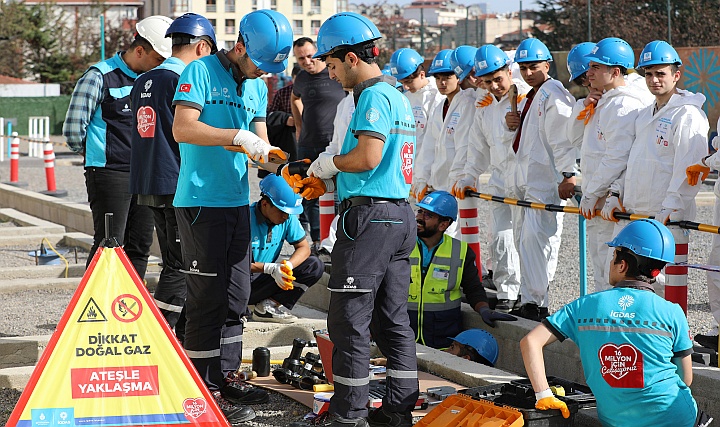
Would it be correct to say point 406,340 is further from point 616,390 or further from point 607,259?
point 607,259

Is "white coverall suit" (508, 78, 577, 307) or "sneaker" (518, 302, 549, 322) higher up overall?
"white coverall suit" (508, 78, 577, 307)

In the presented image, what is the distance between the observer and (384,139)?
5.33 m

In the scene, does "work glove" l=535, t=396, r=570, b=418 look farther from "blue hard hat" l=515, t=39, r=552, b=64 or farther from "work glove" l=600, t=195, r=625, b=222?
"blue hard hat" l=515, t=39, r=552, b=64

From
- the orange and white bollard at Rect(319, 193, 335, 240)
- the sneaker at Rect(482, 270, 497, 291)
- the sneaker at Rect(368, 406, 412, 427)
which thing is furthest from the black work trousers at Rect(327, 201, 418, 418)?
the orange and white bollard at Rect(319, 193, 335, 240)

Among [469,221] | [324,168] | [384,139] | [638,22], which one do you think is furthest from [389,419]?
[638,22]

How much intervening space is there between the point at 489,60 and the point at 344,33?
10.7ft

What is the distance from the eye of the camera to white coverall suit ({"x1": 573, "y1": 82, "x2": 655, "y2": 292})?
7.43 metres

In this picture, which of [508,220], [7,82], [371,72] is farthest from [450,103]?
[7,82]

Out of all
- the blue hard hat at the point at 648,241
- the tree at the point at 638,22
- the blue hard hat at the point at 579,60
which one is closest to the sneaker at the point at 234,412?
the blue hard hat at the point at 648,241

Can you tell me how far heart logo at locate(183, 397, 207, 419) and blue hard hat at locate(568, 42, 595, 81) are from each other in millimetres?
4072

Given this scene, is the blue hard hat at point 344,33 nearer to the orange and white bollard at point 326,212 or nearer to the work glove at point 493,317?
the work glove at point 493,317

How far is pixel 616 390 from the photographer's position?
509 centimetres

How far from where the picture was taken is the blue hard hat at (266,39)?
5.74 metres

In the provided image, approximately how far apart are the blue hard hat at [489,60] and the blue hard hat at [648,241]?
3.47 metres
